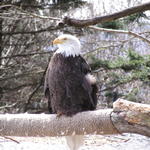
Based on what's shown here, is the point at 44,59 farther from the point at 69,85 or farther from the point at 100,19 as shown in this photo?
the point at 100,19

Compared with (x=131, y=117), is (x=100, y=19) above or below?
above

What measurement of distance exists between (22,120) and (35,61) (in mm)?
3391

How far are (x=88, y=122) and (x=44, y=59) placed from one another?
3449 mm

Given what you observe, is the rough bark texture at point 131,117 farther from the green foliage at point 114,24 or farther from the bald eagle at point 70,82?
the green foliage at point 114,24

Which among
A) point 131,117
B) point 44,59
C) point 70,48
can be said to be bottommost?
point 44,59

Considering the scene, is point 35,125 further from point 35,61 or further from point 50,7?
point 35,61

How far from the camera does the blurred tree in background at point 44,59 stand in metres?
3.43

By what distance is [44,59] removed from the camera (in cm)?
466

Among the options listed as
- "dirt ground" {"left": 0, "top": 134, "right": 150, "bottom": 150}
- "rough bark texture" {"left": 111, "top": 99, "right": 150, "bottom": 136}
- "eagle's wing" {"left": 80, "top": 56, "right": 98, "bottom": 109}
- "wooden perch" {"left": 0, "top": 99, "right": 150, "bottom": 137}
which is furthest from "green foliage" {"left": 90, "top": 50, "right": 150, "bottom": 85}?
"rough bark texture" {"left": 111, "top": 99, "right": 150, "bottom": 136}

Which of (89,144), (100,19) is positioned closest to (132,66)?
(89,144)

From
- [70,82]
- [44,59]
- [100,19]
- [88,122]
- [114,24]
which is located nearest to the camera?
[100,19]

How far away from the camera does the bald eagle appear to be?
1.51m

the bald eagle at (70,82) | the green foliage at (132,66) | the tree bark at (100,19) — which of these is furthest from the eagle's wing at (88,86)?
the green foliage at (132,66)

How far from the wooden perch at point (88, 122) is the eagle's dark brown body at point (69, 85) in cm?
13
